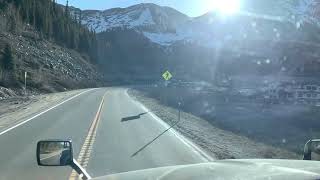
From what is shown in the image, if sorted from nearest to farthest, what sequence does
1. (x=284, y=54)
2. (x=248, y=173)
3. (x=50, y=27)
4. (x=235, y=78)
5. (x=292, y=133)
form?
(x=248, y=173) → (x=292, y=133) → (x=284, y=54) → (x=235, y=78) → (x=50, y=27)

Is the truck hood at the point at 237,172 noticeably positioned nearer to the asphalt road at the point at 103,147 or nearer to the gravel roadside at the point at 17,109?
the asphalt road at the point at 103,147

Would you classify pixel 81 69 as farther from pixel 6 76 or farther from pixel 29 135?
pixel 29 135

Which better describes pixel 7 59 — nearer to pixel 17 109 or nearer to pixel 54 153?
pixel 17 109

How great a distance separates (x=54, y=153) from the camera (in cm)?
574

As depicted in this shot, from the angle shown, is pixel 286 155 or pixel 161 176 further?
pixel 286 155

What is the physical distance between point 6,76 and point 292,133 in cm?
4075

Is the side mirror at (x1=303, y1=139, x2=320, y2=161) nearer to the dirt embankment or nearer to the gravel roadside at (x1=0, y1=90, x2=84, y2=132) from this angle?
the gravel roadside at (x1=0, y1=90, x2=84, y2=132)

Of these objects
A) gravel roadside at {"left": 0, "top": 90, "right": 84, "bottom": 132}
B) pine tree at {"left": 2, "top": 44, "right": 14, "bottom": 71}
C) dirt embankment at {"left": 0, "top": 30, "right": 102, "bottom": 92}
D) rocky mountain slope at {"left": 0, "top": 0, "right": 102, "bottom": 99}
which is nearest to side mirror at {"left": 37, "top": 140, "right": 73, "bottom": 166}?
gravel roadside at {"left": 0, "top": 90, "right": 84, "bottom": 132}

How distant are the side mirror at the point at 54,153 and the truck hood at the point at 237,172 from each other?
3.70 ft

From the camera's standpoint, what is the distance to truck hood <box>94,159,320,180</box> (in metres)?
3.70

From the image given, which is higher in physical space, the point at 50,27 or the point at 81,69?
the point at 50,27

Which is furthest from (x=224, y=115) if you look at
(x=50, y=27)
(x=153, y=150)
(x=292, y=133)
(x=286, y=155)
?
(x=50, y=27)

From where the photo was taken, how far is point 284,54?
250ft

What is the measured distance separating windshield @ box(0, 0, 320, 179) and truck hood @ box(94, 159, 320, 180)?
7645 millimetres
